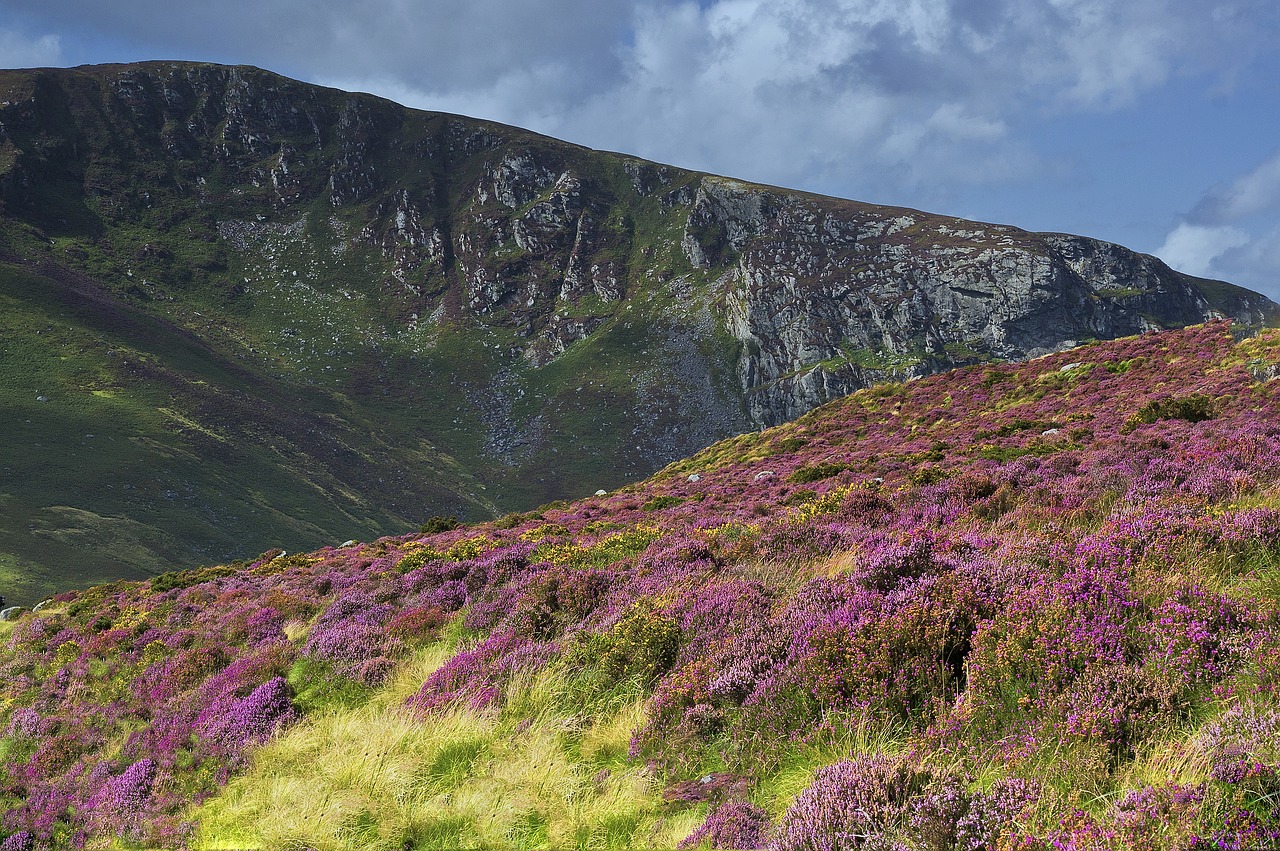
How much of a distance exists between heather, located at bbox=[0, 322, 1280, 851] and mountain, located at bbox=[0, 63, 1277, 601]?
83.9 meters

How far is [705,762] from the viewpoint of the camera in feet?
16.9

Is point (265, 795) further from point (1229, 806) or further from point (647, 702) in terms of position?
point (1229, 806)

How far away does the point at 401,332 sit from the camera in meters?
177

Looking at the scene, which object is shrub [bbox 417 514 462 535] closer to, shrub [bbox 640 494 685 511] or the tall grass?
shrub [bbox 640 494 685 511]

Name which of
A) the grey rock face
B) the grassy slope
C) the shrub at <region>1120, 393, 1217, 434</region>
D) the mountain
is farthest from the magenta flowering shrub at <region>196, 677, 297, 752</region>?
the grey rock face

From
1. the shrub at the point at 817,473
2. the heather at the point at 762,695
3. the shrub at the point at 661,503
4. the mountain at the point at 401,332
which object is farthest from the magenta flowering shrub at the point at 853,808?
the mountain at the point at 401,332

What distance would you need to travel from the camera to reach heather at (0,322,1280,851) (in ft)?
11.9

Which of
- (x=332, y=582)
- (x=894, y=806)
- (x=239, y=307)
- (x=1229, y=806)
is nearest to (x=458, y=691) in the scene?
(x=894, y=806)

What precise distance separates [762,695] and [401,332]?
187 m

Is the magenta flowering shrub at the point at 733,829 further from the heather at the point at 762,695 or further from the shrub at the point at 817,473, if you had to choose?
the shrub at the point at 817,473

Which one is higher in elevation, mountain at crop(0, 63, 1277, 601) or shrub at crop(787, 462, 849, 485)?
mountain at crop(0, 63, 1277, 601)

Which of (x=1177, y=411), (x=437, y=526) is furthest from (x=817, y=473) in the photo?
(x=437, y=526)

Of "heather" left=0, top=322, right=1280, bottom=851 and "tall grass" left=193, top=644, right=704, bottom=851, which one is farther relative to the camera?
"tall grass" left=193, top=644, right=704, bottom=851

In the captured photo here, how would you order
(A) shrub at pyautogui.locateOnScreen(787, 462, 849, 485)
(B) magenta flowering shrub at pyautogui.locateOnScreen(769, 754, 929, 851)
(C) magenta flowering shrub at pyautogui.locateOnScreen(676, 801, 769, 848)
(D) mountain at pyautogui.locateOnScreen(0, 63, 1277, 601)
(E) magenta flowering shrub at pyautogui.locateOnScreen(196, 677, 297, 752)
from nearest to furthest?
(B) magenta flowering shrub at pyautogui.locateOnScreen(769, 754, 929, 851) < (C) magenta flowering shrub at pyautogui.locateOnScreen(676, 801, 769, 848) < (E) magenta flowering shrub at pyautogui.locateOnScreen(196, 677, 297, 752) < (A) shrub at pyautogui.locateOnScreen(787, 462, 849, 485) < (D) mountain at pyautogui.locateOnScreen(0, 63, 1277, 601)
